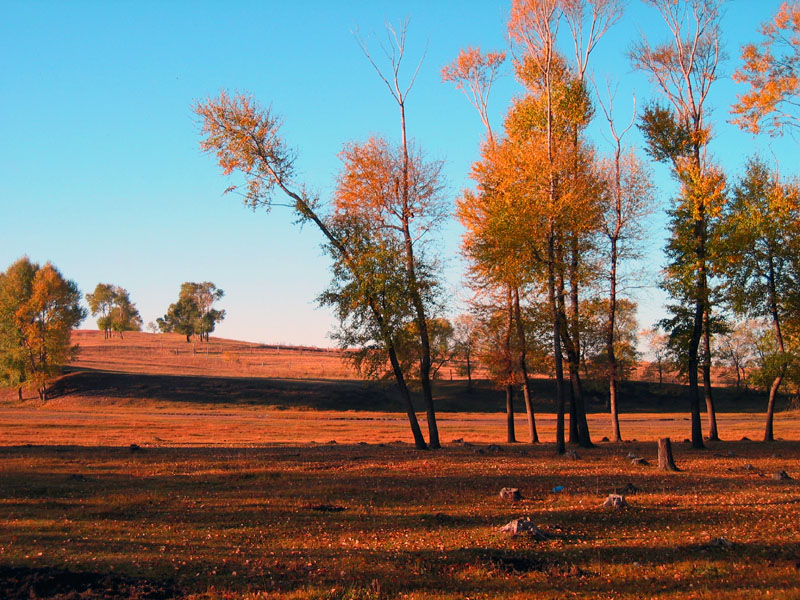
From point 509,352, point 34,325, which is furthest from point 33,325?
point 509,352

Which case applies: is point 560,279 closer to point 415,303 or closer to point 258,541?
point 415,303

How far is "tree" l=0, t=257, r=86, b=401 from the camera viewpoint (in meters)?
74.0

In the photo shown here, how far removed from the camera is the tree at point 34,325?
74000 mm

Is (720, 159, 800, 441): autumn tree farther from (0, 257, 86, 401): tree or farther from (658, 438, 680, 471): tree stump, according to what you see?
(0, 257, 86, 401): tree

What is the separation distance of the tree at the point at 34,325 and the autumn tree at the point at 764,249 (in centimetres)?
7365

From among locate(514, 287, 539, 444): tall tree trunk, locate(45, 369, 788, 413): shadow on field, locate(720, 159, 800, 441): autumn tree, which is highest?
locate(720, 159, 800, 441): autumn tree

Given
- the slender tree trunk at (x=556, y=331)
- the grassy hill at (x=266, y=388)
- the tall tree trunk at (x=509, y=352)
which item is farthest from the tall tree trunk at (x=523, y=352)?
the grassy hill at (x=266, y=388)

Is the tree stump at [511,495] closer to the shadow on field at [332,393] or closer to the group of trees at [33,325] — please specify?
the shadow on field at [332,393]

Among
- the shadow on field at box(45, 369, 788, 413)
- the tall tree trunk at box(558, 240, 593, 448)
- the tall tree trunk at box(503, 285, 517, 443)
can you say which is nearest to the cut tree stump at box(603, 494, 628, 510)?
the tall tree trunk at box(558, 240, 593, 448)

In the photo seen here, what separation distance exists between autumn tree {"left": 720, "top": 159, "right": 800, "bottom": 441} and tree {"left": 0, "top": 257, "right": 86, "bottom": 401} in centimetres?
7365

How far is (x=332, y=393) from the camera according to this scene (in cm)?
8244

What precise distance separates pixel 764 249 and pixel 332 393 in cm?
5863

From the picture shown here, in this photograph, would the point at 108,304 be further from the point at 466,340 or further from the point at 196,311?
the point at 466,340

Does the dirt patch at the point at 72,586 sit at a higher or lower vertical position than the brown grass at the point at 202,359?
lower
